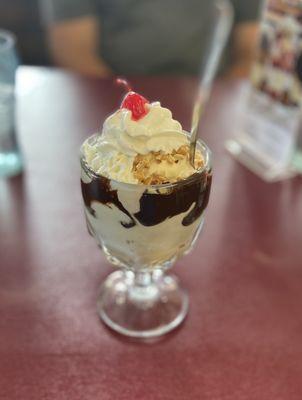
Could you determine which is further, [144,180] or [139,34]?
[139,34]

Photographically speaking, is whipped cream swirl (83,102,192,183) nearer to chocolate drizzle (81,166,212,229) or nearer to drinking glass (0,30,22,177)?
chocolate drizzle (81,166,212,229)

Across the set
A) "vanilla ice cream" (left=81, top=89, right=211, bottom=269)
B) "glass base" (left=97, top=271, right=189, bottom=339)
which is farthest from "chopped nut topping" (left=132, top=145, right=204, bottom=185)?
"glass base" (left=97, top=271, right=189, bottom=339)

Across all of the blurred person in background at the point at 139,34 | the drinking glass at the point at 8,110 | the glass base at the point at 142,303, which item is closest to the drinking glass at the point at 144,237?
the glass base at the point at 142,303

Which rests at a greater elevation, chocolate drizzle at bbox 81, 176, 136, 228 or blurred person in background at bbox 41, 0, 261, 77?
chocolate drizzle at bbox 81, 176, 136, 228

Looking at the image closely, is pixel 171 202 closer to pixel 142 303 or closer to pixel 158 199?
pixel 158 199

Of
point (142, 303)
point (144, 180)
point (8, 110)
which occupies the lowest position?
point (142, 303)

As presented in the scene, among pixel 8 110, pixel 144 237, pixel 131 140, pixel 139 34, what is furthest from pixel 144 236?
pixel 139 34

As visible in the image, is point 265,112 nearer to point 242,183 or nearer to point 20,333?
point 242,183
